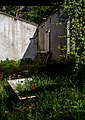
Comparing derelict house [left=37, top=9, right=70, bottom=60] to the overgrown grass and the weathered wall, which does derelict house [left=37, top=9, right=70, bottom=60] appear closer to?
the weathered wall

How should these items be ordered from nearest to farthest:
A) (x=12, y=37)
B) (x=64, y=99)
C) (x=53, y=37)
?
1. (x=64, y=99)
2. (x=53, y=37)
3. (x=12, y=37)

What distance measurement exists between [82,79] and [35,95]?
56.6 inches

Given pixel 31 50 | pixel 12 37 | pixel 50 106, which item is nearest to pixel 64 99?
pixel 50 106

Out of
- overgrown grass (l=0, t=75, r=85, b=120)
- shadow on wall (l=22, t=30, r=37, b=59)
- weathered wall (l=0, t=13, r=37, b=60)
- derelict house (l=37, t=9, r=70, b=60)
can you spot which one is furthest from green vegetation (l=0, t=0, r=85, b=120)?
shadow on wall (l=22, t=30, r=37, b=59)

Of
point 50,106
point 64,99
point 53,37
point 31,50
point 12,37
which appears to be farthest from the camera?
point 31,50

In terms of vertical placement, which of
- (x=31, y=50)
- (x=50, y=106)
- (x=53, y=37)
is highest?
(x=53, y=37)

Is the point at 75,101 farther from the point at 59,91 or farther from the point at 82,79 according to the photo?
the point at 82,79

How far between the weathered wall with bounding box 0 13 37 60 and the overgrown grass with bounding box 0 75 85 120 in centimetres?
1428

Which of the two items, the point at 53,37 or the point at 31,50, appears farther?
the point at 31,50

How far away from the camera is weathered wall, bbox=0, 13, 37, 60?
22.3m

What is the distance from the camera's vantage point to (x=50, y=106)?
6246mm

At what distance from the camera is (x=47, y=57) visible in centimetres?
1966

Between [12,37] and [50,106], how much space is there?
653 inches

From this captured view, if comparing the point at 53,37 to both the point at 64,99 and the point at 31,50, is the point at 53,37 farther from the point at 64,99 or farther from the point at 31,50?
the point at 64,99
